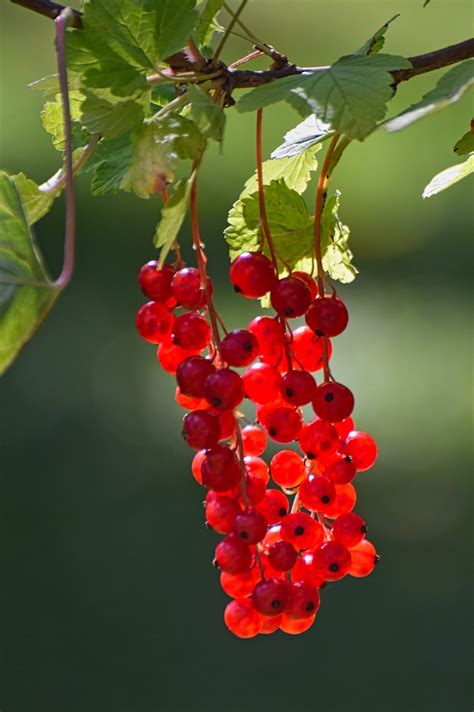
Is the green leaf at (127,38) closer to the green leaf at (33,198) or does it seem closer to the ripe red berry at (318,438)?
the green leaf at (33,198)

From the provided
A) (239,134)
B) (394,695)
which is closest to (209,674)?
(394,695)

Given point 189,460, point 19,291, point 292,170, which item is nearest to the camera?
point 19,291

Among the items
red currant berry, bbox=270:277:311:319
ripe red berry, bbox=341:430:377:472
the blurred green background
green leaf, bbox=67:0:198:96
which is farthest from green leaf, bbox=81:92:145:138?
the blurred green background

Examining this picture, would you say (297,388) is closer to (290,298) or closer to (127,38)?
(290,298)

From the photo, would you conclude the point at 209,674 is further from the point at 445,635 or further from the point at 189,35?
the point at 189,35

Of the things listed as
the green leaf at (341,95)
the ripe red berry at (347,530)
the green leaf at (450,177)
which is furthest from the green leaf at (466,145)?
the ripe red berry at (347,530)

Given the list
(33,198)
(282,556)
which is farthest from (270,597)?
(33,198)

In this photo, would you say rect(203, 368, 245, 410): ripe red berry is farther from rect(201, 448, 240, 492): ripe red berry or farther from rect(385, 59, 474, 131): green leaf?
rect(385, 59, 474, 131): green leaf
